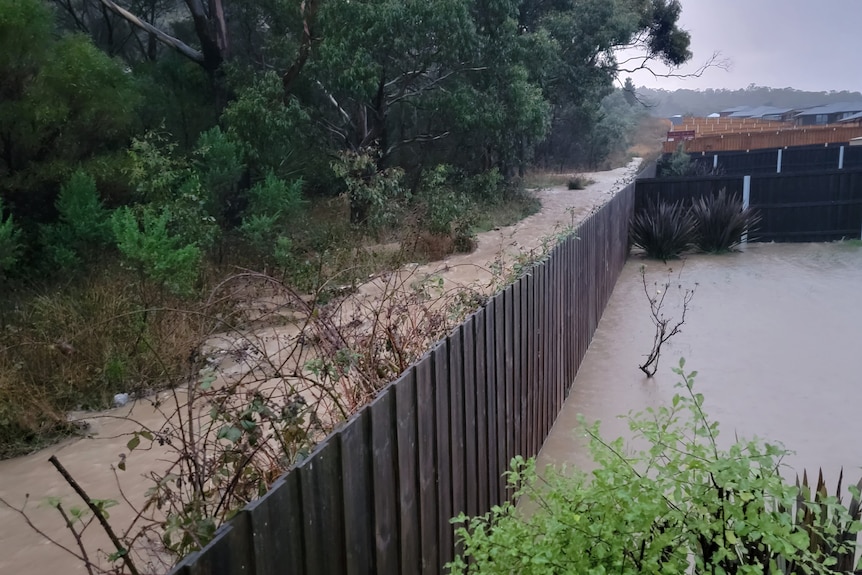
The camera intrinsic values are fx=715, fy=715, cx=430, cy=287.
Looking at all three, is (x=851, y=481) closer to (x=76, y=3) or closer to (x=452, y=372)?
(x=452, y=372)

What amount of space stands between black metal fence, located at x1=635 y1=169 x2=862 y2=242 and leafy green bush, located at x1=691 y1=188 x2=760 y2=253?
101 centimetres

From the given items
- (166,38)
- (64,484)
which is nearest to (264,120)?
(166,38)

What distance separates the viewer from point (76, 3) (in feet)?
60.6

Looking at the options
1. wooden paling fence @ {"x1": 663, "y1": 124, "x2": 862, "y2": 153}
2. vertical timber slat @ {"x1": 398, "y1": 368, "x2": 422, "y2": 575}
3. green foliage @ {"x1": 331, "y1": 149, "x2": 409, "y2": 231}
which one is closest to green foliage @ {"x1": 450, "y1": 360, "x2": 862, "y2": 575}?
vertical timber slat @ {"x1": 398, "y1": 368, "x2": 422, "y2": 575}

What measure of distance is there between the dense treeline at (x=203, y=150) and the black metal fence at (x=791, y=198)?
357 cm

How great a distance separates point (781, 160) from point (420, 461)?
2691 centimetres

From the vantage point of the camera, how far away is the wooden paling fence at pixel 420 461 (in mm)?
1920

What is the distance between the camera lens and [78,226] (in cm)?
1076

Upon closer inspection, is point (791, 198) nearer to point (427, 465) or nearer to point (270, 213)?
point (270, 213)

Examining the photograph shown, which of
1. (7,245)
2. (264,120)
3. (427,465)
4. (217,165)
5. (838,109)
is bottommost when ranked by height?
(427,465)

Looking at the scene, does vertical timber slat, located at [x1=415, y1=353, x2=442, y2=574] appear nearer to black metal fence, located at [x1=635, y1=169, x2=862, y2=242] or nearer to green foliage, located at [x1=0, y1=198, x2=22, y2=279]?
green foliage, located at [x1=0, y1=198, x2=22, y2=279]

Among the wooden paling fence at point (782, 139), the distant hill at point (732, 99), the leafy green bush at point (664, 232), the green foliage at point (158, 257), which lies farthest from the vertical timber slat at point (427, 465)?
the distant hill at point (732, 99)

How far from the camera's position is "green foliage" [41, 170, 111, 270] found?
1080 cm

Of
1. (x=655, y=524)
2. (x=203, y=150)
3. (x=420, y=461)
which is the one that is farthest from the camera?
(x=203, y=150)
